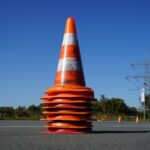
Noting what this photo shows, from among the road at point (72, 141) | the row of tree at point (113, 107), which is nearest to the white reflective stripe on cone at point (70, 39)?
the road at point (72, 141)

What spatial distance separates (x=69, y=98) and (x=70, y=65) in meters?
1.26

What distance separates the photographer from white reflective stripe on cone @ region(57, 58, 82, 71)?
1577 centimetres

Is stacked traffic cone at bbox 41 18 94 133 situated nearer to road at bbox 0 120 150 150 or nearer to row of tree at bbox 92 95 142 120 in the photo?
road at bbox 0 120 150 150

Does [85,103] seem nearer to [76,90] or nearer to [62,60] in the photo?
[76,90]

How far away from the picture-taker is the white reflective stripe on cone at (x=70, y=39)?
16203mm

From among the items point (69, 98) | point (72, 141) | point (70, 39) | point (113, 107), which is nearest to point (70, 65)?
point (70, 39)

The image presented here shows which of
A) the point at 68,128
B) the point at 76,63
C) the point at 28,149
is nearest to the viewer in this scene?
the point at 28,149

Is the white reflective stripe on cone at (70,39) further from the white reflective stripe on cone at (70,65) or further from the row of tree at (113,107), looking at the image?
the row of tree at (113,107)

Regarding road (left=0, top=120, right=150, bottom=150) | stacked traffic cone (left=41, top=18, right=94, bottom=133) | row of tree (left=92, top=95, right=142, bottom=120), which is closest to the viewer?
road (left=0, top=120, right=150, bottom=150)

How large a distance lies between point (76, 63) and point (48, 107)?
71.7 inches

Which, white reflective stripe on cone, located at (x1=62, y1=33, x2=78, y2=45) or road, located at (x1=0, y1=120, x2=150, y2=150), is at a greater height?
white reflective stripe on cone, located at (x1=62, y1=33, x2=78, y2=45)

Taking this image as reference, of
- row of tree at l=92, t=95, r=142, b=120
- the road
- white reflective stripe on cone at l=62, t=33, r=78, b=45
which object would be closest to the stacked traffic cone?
white reflective stripe on cone at l=62, t=33, r=78, b=45

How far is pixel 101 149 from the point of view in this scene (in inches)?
342

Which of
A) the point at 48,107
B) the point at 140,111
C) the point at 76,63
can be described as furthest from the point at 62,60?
the point at 140,111
